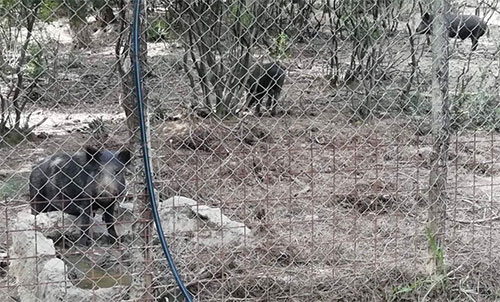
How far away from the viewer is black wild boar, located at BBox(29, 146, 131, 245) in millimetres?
4429

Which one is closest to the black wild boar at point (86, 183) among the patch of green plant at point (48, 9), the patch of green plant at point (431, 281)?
the patch of green plant at point (48, 9)

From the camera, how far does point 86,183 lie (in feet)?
16.2

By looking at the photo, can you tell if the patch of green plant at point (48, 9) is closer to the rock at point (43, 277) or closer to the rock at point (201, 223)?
the rock at point (43, 277)

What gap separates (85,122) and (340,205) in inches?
159


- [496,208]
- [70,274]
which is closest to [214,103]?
[496,208]

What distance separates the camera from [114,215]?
4883mm

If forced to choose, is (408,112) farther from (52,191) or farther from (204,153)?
(52,191)

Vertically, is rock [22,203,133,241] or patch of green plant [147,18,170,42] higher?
patch of green plant [147,18,170,42]

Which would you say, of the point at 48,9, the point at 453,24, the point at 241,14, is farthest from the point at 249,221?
the point at 453,24

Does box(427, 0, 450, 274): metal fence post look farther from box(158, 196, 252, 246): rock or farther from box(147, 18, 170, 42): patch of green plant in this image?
box(147, 18, 170, 42): patch of green plant

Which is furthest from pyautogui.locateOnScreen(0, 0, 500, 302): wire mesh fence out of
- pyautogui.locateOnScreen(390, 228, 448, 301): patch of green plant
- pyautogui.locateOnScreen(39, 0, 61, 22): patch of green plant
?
pyautogui.locateOnScreen(39, 0, 61, 22): patch of green plant

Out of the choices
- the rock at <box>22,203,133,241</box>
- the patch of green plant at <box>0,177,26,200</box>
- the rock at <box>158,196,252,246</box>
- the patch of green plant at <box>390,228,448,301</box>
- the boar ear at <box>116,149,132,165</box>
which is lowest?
the patch of green plant at <box>0,177,26,200</box>

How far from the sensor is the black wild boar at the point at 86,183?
443cm

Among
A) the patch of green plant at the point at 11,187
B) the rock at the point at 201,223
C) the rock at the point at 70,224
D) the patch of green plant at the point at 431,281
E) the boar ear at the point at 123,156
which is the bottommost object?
the patch of green plant at the point at 11,187
